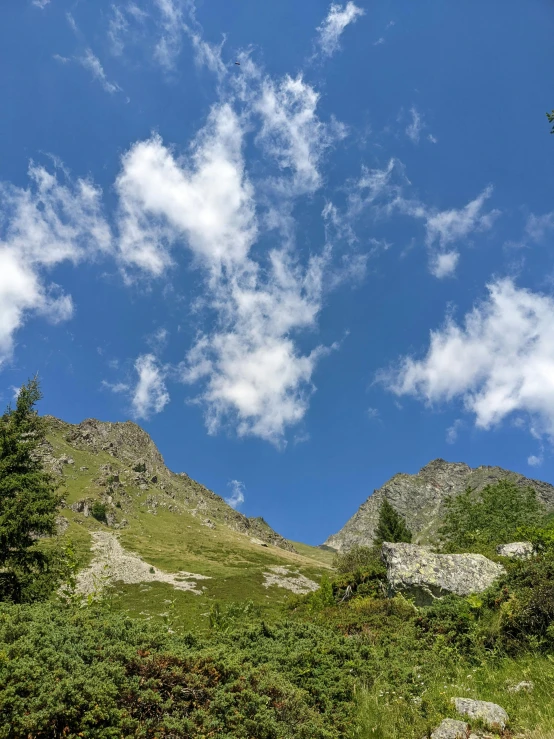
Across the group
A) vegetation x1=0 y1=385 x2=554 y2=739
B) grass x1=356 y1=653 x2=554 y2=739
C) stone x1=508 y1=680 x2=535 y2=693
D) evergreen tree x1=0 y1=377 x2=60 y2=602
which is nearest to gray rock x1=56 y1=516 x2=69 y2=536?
evergreen tree x1=0 y1=377 x2=60 y2=602

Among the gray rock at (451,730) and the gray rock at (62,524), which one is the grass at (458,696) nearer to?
the gray rock at (451,730)

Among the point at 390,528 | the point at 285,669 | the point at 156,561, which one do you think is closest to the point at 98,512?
the point at 156,561

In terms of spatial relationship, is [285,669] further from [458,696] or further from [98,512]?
[98,512]

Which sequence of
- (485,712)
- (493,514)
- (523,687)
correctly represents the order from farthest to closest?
(493,514) → (523,687) → (485,712)

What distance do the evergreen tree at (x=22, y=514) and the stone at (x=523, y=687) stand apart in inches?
880

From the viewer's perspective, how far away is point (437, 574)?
720 inches

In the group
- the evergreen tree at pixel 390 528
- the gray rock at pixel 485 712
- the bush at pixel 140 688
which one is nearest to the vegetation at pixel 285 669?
the bush at pixel 140 688

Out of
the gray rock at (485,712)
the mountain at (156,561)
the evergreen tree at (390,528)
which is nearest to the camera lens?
the gray rock at (485,712)

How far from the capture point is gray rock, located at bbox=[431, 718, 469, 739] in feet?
21.8

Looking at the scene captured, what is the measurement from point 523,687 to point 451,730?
2.83m

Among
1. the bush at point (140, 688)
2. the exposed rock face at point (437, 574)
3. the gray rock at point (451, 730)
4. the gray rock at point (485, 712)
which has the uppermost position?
the exposed rock face at point (437, 574)

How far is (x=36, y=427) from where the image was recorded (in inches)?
982

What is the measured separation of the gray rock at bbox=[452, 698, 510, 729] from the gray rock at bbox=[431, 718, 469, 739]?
42 centimetres

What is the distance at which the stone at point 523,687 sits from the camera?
8198mm
